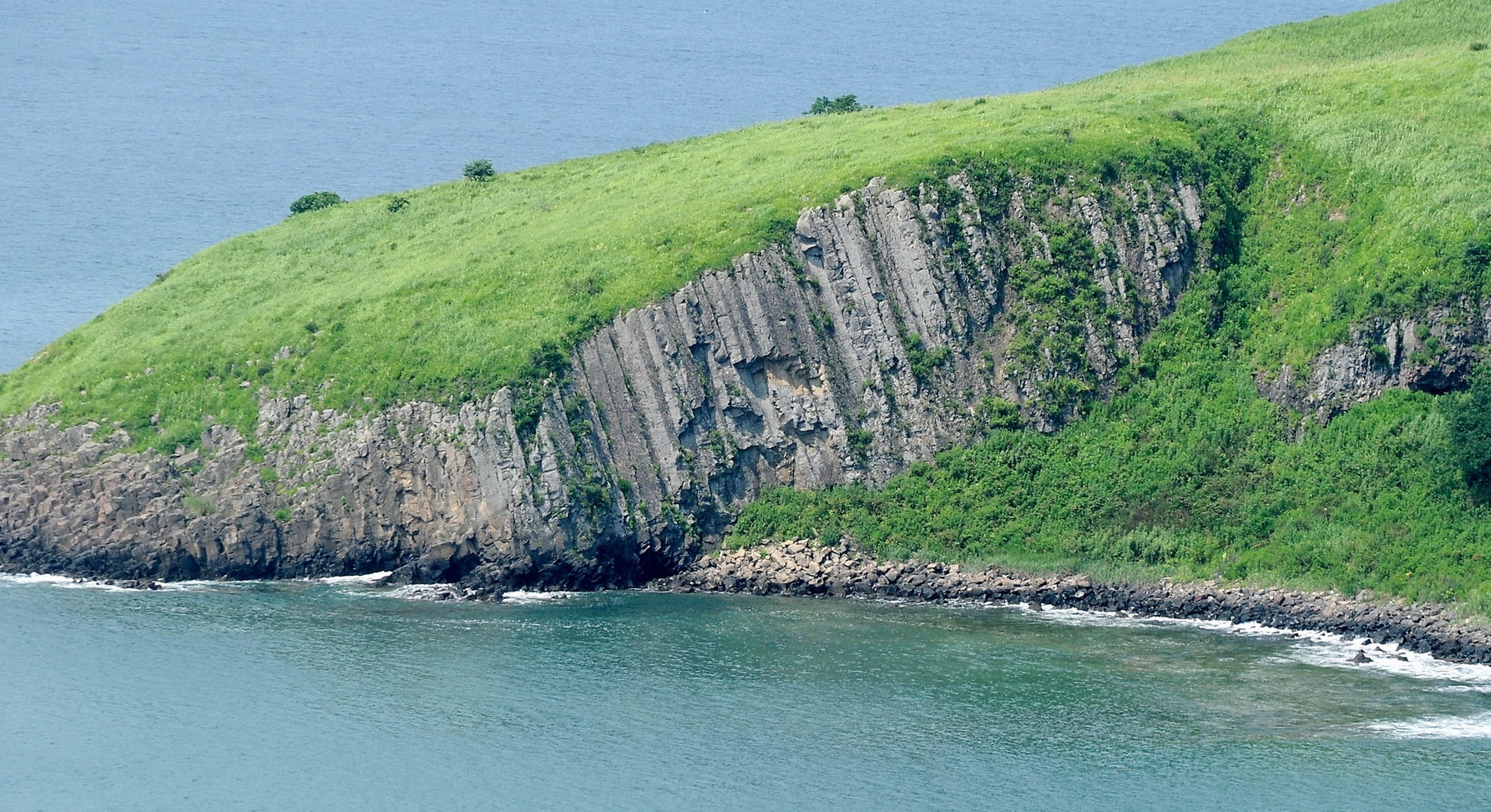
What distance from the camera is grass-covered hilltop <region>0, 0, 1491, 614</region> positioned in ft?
301

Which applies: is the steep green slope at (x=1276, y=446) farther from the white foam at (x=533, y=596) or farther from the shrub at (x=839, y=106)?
the shrub at (x=839, y=106)

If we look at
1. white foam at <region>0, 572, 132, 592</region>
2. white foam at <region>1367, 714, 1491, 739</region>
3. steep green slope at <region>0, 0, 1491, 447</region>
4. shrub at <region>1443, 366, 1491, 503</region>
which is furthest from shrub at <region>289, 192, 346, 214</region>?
white foam at <region>1367, 714, 1491, 739</region>

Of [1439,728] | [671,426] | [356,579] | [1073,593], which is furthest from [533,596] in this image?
[1439,728]

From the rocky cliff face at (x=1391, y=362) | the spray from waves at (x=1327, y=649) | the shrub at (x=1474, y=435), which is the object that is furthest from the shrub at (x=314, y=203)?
the shrub at (x=1474, y=435)

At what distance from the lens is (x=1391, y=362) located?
9525 cm

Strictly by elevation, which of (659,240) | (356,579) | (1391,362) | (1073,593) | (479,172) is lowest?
(1073,593)

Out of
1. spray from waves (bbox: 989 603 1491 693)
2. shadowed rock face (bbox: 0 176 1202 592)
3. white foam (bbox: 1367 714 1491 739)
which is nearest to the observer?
white foam (bbox: 1367 714 1491 739)

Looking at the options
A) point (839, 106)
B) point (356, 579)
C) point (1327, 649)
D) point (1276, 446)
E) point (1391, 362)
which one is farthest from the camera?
point (839, 106)

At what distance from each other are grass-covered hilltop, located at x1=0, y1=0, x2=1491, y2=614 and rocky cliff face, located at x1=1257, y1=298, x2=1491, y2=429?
159mm

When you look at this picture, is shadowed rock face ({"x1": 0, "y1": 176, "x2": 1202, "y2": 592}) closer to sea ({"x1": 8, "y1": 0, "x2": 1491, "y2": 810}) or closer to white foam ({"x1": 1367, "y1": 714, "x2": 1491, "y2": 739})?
sea ({"x1": 8, "y1": 0, "x2": 1491, "y2": 810})

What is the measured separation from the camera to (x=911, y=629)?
3440 inches

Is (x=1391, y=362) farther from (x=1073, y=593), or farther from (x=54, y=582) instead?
(x=54, y=582)

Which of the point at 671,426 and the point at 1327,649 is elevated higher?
the point at 671,426

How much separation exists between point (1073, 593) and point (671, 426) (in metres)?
20.7
